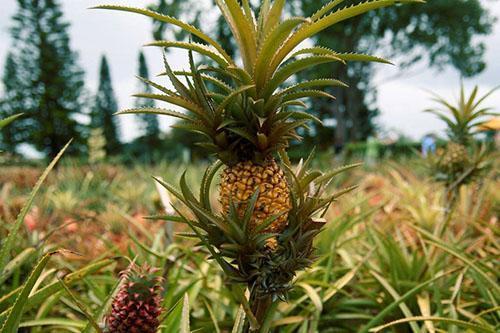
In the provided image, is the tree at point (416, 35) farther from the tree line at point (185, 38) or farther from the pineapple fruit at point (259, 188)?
the pineapple fruit at point (259, 188)

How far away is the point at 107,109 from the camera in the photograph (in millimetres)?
45312

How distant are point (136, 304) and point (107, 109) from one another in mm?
46921

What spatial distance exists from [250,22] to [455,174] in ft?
5.65

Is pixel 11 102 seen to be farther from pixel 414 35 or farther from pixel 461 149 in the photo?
pixel 461 149

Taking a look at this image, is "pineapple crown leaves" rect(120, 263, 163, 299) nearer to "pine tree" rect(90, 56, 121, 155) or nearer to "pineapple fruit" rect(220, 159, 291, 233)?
"pineapple fruit" rect(220, 159, 291, 233)

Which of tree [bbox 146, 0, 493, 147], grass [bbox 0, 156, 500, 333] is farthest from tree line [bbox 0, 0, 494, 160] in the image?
grass [bbox 0, 156, 500, 333]

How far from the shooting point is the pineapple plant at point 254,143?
1008 mm

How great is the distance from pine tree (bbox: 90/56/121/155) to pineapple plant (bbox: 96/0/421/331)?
41451mm

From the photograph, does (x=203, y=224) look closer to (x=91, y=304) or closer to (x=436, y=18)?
(x=91, y=304)

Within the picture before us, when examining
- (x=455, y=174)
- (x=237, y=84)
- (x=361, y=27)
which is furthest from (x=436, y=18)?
(x=237, y=84)

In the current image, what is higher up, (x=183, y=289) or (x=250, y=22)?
(x=250, y=22)

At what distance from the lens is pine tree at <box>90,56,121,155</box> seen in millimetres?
42353

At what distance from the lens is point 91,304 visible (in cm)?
213

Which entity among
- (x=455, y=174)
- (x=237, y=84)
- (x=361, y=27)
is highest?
(x=361, y=27)
